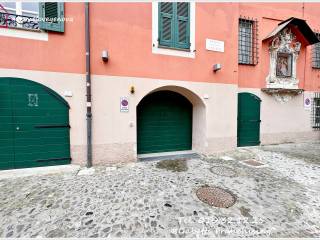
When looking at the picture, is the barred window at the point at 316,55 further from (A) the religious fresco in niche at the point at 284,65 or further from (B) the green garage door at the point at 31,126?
(B) the green garage door at the point at 31,126

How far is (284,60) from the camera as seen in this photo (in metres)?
7.87

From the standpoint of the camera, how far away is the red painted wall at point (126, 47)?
431cm

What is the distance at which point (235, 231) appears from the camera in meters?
2.42

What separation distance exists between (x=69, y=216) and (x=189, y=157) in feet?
13.3

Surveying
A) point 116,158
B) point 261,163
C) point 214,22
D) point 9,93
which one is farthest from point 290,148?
point 9,93

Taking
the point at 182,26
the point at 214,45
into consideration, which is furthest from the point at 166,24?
the point at 214,45

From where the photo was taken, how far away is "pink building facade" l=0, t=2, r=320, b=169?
4.51 metres

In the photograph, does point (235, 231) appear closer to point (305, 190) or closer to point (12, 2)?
point (305, 190)

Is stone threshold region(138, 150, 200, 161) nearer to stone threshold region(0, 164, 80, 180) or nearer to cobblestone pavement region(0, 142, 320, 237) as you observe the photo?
cobblestone pavement region(0, 142, 320, 237)

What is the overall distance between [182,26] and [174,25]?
12.5 inches

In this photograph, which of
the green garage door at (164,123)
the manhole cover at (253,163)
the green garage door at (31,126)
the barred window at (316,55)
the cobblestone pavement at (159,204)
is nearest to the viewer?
the cobblestone pavement at (159,204)

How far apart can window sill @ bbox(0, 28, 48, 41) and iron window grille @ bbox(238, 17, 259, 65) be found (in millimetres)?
7137

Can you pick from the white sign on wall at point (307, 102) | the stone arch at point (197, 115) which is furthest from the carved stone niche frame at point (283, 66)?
the stone arch at point (197, 115)

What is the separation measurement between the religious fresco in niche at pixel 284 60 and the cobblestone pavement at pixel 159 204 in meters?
4.41
